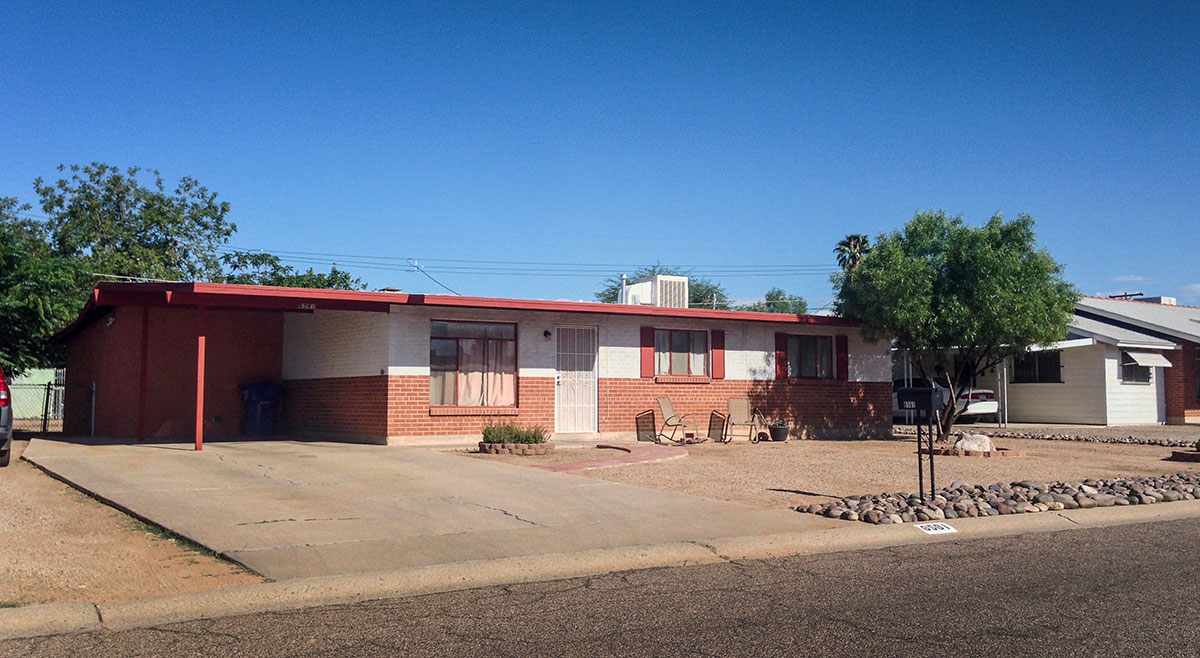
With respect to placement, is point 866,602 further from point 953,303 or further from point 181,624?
point 953,303

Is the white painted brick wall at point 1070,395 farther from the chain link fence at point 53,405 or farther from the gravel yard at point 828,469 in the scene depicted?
the chain link fence at point 53,405

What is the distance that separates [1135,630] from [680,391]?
1530cm

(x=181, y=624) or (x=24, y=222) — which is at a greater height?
(x=24, y=222)

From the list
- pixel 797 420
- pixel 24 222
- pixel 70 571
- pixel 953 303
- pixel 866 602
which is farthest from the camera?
pixel 24 222

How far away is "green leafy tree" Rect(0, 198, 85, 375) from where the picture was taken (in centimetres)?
2047

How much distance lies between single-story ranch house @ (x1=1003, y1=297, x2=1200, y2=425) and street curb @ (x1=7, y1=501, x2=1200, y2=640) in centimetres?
2034

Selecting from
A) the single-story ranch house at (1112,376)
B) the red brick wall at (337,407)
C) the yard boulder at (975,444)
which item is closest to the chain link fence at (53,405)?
the red brick wall at (337,407)

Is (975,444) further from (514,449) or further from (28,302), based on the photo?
(28,302)

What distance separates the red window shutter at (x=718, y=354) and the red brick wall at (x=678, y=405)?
22 cm

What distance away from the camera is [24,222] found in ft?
145

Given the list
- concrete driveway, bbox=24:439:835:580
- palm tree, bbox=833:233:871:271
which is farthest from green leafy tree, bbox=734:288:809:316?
concrete driveway, bbox=24:439:835:580

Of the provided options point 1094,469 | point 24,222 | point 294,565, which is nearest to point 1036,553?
point 294,565

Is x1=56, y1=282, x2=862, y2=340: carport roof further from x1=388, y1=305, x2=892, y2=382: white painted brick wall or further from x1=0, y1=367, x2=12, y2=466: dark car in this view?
x1=0, y1=367, x2=12, y2=466: dark car

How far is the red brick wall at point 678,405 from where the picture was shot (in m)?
17.7
